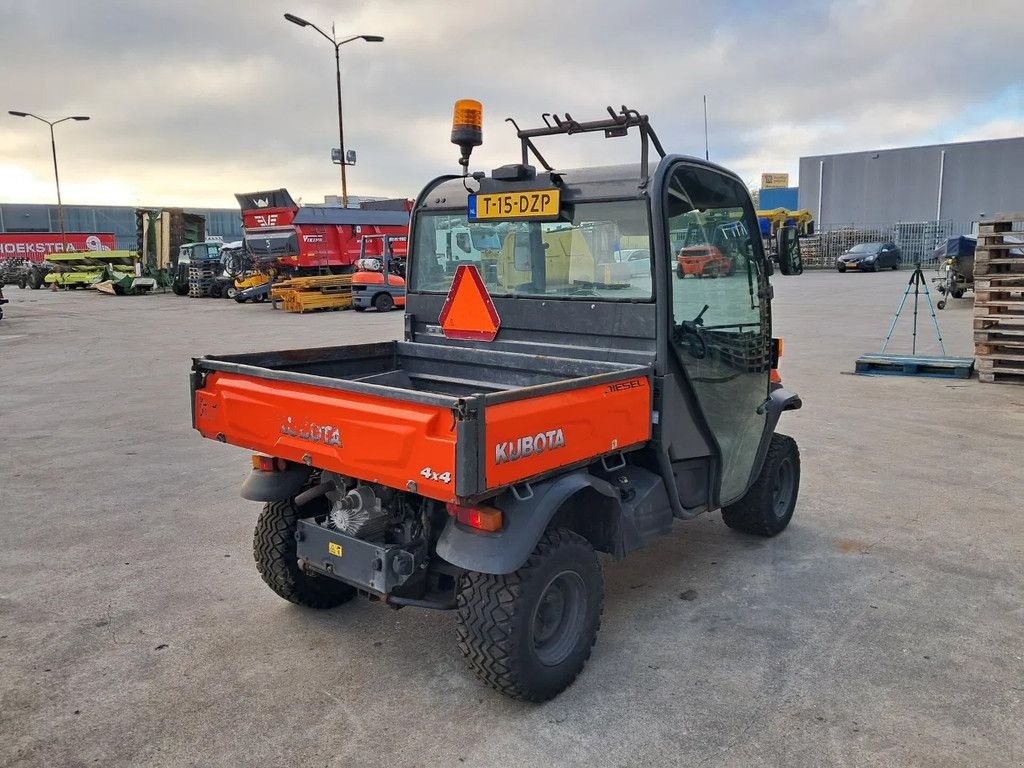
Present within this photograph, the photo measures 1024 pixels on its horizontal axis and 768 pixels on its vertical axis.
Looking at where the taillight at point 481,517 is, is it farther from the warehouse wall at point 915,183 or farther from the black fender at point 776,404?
the warehouse wall at point 915,183

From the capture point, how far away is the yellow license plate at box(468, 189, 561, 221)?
3.90m

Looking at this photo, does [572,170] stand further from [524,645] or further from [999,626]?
[999,626]

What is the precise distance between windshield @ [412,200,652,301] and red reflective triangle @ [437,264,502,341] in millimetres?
49

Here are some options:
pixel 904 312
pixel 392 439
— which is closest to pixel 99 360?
pixel 392 439

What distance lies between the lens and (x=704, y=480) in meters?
4.11

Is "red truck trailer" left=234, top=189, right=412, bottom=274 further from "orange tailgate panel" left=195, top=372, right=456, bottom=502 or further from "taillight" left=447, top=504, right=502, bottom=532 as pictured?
"taillight" left=447, top=504, right=502, bottom=532

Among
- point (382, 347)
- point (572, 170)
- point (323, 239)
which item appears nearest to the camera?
point (572, 170)

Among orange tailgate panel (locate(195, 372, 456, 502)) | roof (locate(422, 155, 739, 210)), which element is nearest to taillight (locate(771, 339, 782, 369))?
roof (locate(422, 155, 739, 210))

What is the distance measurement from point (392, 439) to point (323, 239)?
23469 mm

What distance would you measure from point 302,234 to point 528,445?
23213 mm

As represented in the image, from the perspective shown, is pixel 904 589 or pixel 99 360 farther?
pixel 99 360

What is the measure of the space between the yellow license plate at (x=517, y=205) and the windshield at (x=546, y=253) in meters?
0.07

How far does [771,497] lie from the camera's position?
473 centimetres

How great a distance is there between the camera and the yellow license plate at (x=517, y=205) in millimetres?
3898
